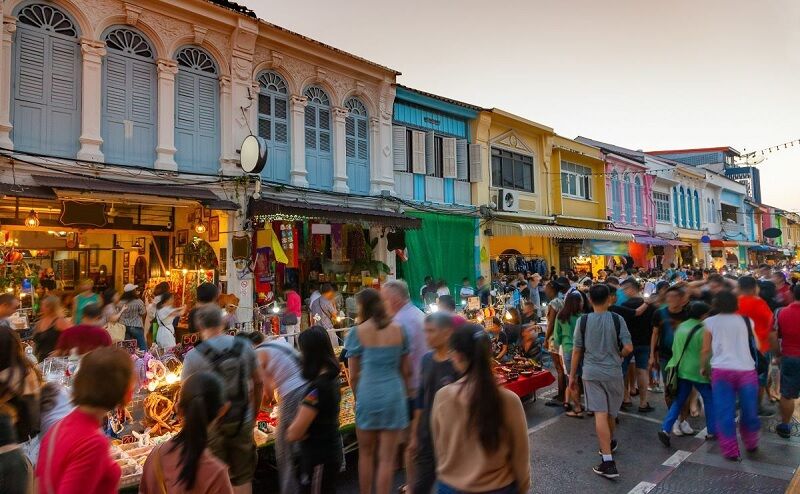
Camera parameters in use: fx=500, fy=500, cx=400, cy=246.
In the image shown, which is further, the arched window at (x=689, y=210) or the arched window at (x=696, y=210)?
the arched window at (x=696, y=210)

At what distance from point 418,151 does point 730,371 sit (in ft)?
36.6

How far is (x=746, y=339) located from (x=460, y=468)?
4.45m

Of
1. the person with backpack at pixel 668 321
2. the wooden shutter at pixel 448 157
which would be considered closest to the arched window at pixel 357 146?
the wooden shutter at pixel 448 157

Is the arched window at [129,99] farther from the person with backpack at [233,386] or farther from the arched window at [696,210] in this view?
the arched window at [696,210]

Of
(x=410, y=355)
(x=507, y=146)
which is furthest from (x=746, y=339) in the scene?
(x=507, y=146)

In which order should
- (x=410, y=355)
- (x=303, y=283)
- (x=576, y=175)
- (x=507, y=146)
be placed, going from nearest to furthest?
(x=410, y=355)
(x=303, y=283)
(x=507, y=146)
(x=576, y=175)

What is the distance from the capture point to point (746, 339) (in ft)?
17.9

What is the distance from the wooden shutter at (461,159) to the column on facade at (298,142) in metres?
5.78

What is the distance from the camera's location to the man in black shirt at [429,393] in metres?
3.88

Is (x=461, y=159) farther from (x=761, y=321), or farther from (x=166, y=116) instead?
(x=761, y=321)

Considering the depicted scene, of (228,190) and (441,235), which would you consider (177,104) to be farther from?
(441,235)

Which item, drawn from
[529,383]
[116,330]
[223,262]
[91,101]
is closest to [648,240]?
[529,383]

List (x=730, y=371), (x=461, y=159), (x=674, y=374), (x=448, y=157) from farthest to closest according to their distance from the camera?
1. (x=461, y=159)
2. (x=448, y=157)
3. (x=674, y=374)
4. (x=730, y=371)

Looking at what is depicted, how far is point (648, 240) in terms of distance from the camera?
23.9m
